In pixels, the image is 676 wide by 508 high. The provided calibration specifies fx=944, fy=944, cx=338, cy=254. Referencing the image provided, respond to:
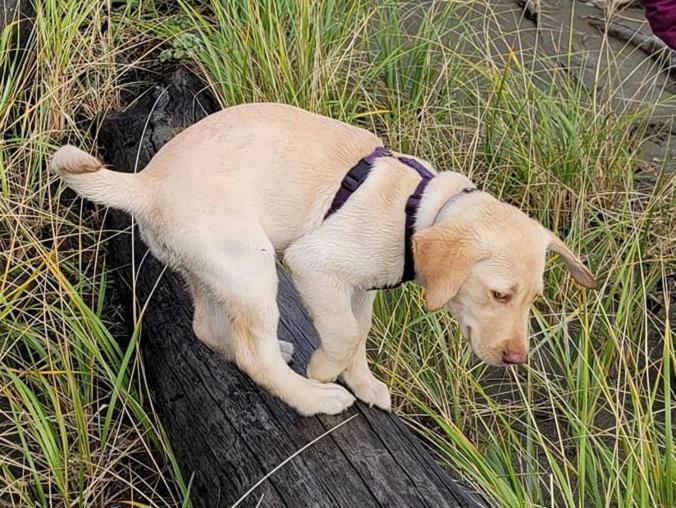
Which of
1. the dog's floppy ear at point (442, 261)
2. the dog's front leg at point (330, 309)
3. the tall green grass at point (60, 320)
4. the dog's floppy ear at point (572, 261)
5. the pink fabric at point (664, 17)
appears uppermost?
the pink fabric at point (664, 17)

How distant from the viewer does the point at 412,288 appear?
11.5 ft

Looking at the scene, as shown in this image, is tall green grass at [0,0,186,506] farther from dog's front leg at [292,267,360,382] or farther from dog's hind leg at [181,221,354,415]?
dog's front leg at [292,267,360,382]

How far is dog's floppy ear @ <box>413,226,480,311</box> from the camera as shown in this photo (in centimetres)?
231

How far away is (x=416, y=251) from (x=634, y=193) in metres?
2.01

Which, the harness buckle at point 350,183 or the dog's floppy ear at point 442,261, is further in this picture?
the harness buckle at point 350,183

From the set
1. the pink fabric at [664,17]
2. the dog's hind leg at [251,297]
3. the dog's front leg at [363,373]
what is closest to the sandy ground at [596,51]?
the pink fabric at [664,17]

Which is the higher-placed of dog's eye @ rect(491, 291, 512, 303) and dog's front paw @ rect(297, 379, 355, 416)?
dog's eye @ rect(491, 291, 512, 303)

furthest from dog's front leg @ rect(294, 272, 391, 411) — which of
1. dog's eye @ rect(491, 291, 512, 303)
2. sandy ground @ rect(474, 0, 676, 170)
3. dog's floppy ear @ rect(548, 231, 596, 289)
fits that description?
sandy ground @ rect(474, 0, 676, 170)

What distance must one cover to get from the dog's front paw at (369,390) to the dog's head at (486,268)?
1.36ft

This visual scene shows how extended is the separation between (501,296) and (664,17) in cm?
174

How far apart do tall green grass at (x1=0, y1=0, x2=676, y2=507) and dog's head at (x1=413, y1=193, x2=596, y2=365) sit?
0.43m

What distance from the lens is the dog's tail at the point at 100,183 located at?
257cm

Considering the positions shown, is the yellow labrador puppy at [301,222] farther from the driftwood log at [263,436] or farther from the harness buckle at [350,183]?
the driftwood log at [263,436]

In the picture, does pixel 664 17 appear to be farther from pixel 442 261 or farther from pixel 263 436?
pixel 263 436
